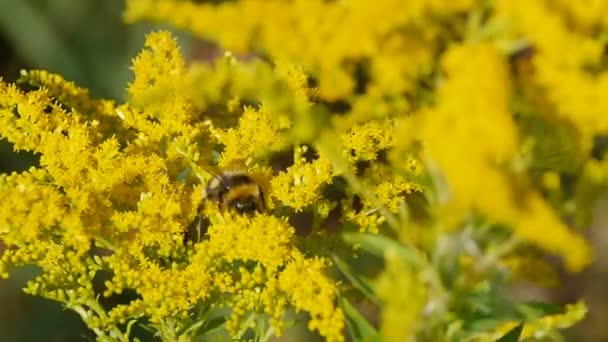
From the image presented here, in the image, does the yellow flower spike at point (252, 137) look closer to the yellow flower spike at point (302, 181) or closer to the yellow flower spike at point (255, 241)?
the yellow flower spike at point (302, 181)

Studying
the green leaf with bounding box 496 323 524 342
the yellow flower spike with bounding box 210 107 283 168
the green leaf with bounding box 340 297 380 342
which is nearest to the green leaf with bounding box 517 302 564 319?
the green leaf with bounding box 496 323 524 342

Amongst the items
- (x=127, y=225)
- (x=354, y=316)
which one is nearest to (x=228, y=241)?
(x=127, y=225)

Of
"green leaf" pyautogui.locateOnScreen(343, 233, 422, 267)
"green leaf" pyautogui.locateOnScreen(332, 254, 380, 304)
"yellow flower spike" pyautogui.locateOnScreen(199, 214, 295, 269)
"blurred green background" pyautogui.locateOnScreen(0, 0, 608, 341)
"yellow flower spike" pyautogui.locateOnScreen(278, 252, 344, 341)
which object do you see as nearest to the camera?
"green leaf" pyautogui.locateOnScreen(343, 233, 422, 267)

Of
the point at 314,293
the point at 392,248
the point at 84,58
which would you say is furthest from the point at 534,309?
the point at 84,58

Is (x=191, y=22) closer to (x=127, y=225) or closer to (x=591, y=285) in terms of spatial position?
(x=127, y=225)

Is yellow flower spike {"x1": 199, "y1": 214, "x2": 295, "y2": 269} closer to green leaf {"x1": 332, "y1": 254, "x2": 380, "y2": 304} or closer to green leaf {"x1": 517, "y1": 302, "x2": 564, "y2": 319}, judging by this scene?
green leaf {"x1": 332, "y1": 254, "x2": 380, "y2": 304}

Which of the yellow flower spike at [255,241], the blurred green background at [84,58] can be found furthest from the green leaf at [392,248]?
the blurred green background at [84,58]

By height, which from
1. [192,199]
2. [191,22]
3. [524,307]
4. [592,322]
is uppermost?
[592,322]
